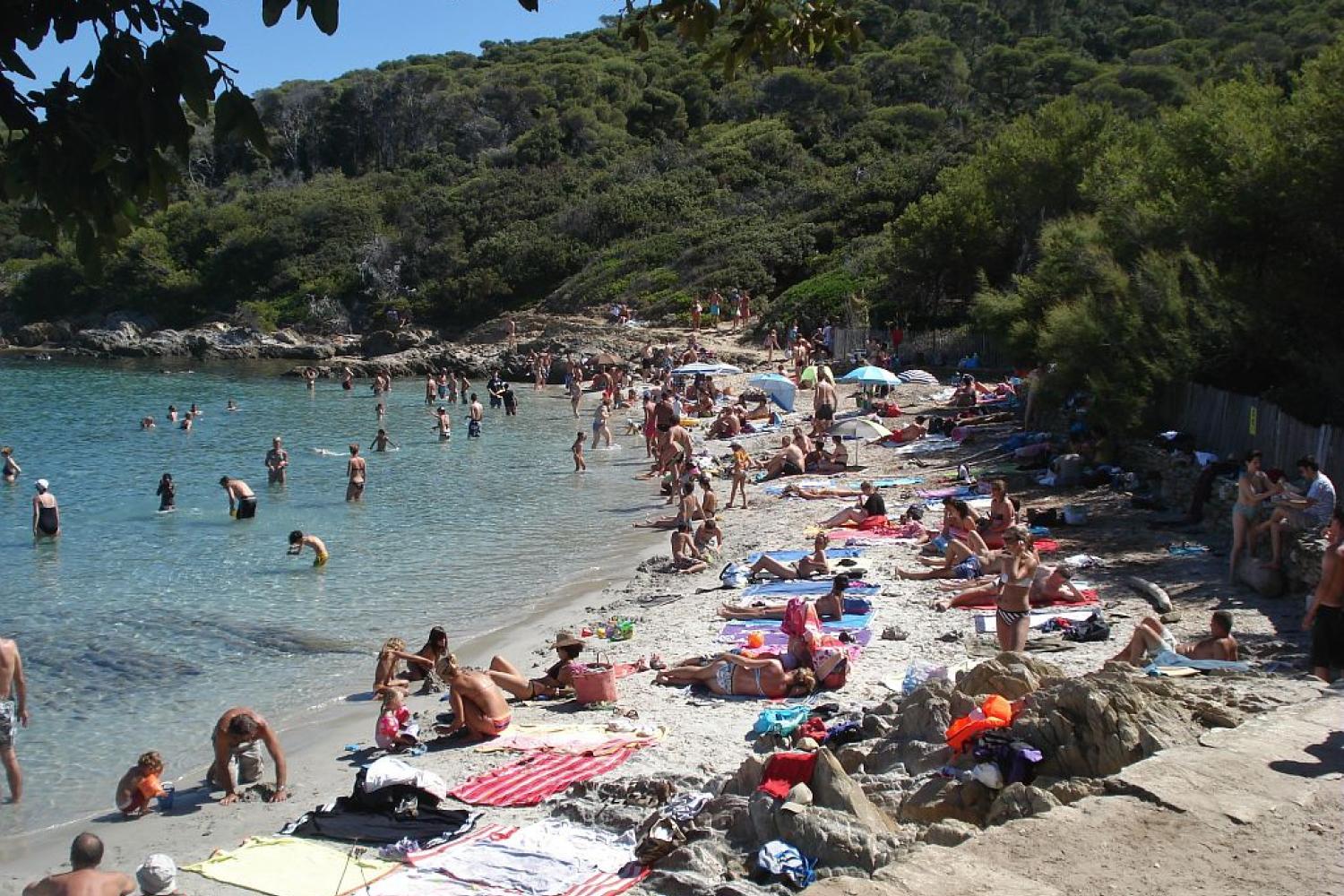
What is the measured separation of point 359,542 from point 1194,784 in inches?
537

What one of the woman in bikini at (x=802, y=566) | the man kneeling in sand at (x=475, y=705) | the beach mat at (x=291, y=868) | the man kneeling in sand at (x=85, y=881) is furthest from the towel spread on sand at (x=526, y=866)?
the woman in bikini at (x=802, y=566)

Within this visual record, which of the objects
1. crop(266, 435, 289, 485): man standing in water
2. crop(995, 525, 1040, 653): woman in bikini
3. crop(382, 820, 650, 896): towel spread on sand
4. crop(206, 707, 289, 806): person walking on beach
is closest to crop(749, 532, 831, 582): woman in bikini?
crop(995, 525, 1040, 653): woman in bikini


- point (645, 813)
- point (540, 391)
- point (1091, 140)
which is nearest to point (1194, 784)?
point (645, 813)

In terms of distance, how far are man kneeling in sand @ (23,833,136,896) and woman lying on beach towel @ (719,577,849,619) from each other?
618 cm

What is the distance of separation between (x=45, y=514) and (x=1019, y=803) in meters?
16.5

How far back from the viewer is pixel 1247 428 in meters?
14.6

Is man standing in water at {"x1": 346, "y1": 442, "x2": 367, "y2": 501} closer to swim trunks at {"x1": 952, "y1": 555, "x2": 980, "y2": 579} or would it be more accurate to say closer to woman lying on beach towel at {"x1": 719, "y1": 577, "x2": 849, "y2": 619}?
woman lying on beach towel at {"x1": 719, "y1": 577, "x2": 849, "y2": 619}

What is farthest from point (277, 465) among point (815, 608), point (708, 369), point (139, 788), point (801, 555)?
point (139, 788)

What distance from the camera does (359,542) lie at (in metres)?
17.5

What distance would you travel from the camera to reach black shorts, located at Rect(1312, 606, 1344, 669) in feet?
25.8

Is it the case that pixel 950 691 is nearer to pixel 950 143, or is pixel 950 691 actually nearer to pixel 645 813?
pixel 645 813

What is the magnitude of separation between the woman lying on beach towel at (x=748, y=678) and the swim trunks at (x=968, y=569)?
3.55 meters

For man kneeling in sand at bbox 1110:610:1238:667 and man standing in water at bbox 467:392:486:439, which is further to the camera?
man standing in water at bbox 467:392:486:439

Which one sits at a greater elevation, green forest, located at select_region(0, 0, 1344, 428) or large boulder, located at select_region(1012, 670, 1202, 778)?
green forest, located at select_region(0, 0, 1344, 428)
